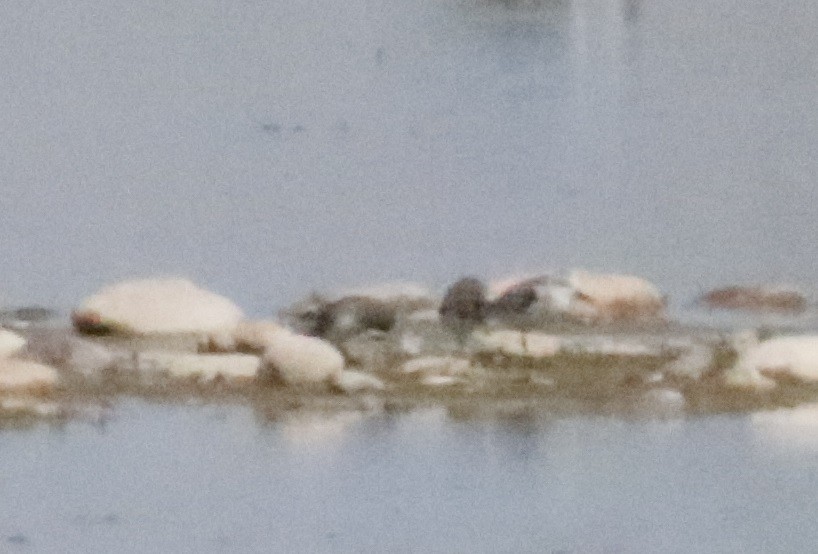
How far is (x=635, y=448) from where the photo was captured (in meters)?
4.31

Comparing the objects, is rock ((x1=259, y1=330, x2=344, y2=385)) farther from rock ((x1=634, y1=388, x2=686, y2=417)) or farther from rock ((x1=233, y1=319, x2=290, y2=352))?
rock ((x1=634, y1=388, x2=686, y2=417))

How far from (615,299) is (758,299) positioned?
0.44 metres

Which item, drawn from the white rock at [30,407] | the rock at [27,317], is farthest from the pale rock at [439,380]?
the rock at [27,317]

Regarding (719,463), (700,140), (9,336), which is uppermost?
(700,140)

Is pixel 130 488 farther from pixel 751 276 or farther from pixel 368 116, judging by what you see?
pixel 368 116

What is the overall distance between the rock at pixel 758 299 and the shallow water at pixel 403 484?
4.20ft

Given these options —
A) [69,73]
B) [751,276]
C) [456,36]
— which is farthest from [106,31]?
[751,276]

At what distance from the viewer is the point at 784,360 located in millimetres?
4887

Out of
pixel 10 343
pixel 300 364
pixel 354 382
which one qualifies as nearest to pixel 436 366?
pixel 354 382

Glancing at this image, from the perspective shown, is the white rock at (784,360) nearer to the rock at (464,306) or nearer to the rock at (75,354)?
the rock at (464,306)

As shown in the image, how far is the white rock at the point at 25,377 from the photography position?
4.69 metres

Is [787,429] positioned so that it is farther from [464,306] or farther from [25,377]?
[25,377]

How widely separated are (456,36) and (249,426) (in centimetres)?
749

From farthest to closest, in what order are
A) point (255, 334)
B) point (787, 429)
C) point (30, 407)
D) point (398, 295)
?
point (398, 295), point (255, 334), point (30, 407), point (787, 429)
